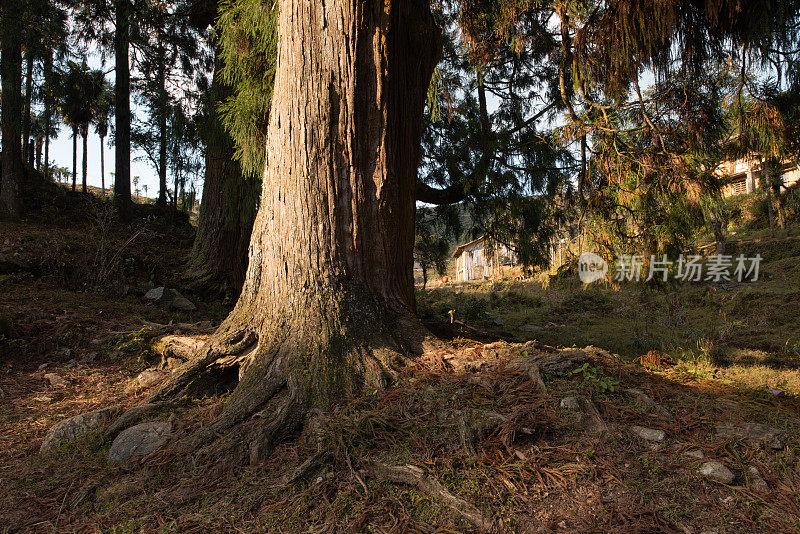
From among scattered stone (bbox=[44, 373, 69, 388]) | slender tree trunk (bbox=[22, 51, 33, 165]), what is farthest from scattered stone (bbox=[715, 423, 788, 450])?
slender tree trunk (bbox=[22, 51, 33, 165])

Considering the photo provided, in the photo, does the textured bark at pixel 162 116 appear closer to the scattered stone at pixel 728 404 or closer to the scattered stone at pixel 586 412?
the scattered stone at pixel 586 412

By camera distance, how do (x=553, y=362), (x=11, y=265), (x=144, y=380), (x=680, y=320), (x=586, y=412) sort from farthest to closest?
(x=680, y=320)
(x=11, y=265)
(x=144, y=380)
(x=553, y=362)
(x=586, y=412)

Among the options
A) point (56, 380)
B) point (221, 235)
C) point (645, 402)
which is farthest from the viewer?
point (221, 235)

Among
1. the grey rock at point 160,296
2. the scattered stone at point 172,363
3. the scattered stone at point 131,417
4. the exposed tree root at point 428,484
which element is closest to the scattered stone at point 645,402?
the exposed tree root at point 428,484

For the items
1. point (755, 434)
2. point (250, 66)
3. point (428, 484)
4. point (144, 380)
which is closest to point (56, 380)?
point (144, 380)

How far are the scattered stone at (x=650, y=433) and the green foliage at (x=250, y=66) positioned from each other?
347 cm

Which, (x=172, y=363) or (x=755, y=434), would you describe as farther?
(x=172, y=363)

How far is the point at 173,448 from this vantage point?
7.06 feet

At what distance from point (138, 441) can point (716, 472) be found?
2.78 metres

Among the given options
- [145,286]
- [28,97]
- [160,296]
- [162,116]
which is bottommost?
[160,296]

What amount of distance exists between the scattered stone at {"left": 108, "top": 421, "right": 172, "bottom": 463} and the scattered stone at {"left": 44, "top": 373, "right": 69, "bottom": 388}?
155 cm

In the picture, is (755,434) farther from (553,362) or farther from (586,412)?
(553,362)

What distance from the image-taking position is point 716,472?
66.6 inches

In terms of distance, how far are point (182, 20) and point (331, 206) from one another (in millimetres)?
7466
